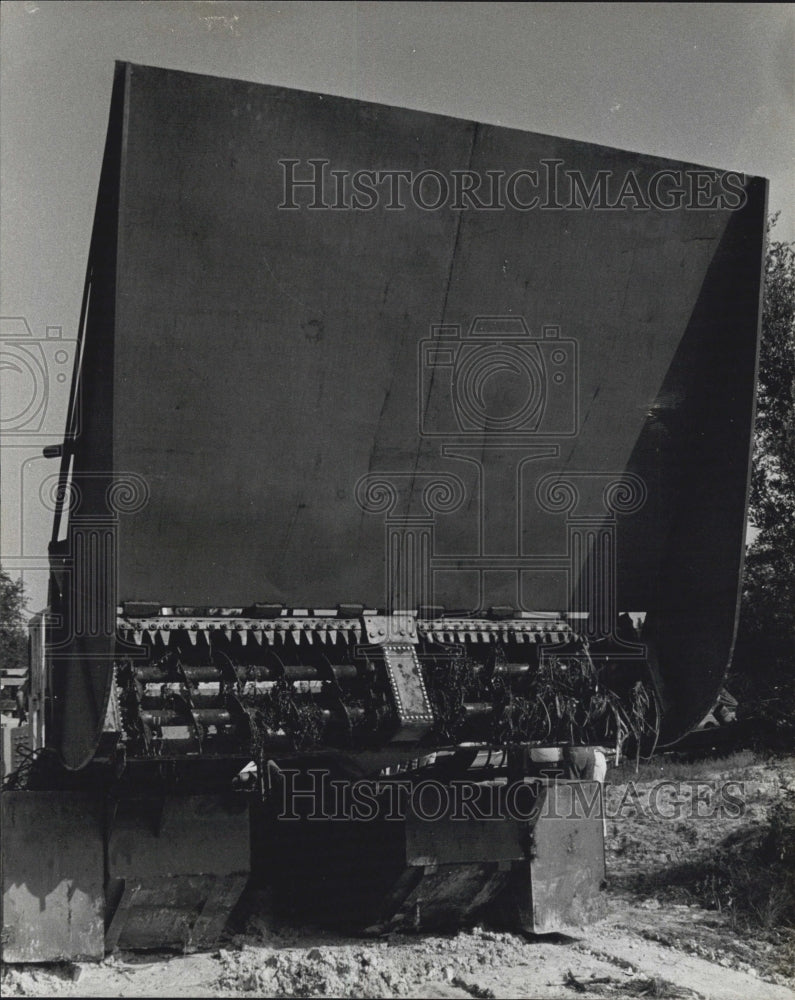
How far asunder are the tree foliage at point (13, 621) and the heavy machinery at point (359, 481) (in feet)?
14.5

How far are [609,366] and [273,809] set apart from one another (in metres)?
3.90

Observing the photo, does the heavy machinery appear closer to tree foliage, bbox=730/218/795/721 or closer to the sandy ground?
the sandy ground

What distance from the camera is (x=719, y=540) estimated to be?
699 cm

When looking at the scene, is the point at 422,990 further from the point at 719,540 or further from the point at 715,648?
the point at 719,540

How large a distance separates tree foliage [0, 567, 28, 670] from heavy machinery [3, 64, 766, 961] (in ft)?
14.5

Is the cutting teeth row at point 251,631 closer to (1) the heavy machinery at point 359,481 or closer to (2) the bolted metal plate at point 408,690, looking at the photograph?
(1) the heavy machinery at point 359,481

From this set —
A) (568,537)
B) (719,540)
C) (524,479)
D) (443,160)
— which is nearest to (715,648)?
(719,540)

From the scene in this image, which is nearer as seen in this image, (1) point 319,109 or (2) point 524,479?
(1) point 319,109

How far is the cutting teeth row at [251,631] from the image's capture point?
20.7 ft

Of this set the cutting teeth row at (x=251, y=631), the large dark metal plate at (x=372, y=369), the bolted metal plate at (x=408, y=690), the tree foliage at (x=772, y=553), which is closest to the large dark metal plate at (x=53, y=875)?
the large dark metal plate at (x=372, y=369)

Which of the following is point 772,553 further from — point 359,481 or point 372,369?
point 372,369

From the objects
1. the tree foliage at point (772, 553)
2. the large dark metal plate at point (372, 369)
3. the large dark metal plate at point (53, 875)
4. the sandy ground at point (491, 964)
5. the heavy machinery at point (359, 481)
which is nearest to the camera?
the large dark metal plate at point (372, 369)

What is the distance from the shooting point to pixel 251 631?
6559 millimetres

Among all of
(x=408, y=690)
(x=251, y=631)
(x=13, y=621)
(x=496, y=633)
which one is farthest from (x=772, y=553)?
(x=13, y=621)
